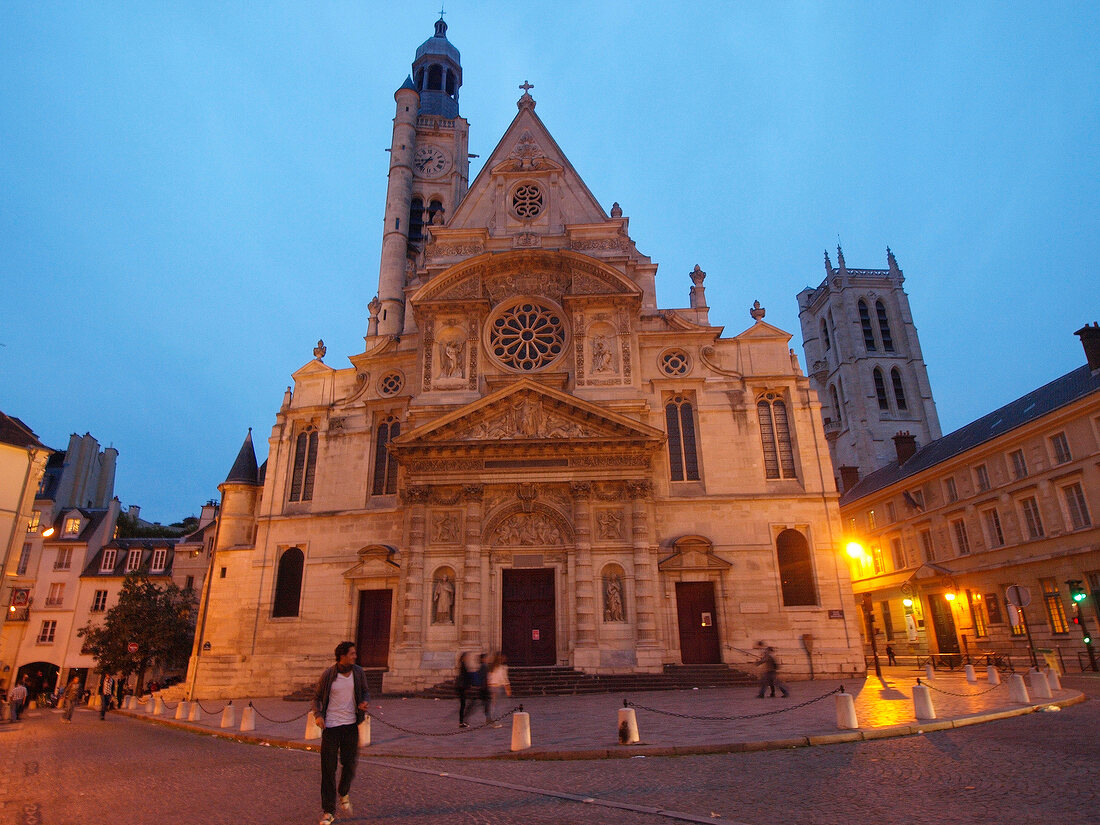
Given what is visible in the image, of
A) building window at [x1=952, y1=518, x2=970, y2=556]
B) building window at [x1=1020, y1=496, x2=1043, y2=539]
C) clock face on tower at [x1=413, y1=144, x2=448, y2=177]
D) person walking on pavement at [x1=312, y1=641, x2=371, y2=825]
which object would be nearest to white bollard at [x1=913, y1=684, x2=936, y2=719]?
person walking on pavement at [x1=312, y1=641, x2=371, y2=825]

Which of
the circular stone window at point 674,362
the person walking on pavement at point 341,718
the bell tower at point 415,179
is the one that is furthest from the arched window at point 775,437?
the person walking on pavement at point 341,718

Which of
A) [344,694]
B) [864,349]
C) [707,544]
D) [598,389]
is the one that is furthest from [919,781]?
[864,349]

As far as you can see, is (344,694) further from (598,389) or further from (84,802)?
(598,389)

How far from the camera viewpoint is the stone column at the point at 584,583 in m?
21.7

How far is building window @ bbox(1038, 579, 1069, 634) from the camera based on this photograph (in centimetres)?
2509

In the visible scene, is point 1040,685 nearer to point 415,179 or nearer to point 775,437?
point 775,437

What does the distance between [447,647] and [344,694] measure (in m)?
16.3

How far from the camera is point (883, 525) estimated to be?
36.9 metres

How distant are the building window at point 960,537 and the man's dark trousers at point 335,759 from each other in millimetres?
31515

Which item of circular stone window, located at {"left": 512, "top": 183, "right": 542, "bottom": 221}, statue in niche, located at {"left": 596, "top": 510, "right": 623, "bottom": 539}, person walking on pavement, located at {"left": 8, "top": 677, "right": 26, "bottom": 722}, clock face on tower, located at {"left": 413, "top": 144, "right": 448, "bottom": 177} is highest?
clock face on tower, located at {"left": 413, "top": 144, "right": 448, "bottom": 177}

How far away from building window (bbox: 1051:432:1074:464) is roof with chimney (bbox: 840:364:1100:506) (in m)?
1.02

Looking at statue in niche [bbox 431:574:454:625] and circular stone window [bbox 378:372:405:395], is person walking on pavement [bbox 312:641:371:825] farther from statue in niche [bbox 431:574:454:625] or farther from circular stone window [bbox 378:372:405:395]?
circular stone window [bbox 378:372:405:395]

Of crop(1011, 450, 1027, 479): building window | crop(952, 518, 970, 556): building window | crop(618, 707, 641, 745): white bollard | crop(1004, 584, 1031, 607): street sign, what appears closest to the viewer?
crop(618, 707, 641, 745): white bollard

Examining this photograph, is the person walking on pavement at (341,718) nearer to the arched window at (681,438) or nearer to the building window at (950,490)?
the arched window at (681,438)
